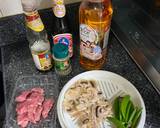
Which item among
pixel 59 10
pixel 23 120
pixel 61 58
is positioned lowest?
pixel 23 120

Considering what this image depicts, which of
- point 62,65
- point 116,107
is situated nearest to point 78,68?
point 62,65

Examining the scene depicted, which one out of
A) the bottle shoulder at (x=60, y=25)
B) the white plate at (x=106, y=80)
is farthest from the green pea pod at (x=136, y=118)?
the bottle shoulder at (x=60, y=25)

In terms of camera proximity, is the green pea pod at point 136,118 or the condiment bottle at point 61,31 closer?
the green pea pod at point 136,118

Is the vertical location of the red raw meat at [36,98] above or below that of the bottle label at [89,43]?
below

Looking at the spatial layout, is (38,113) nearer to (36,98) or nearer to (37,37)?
(36,98)

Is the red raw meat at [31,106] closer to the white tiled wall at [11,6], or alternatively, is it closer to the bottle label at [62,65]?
the bottle label at [62,65]

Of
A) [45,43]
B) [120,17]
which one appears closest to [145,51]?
[120,17]

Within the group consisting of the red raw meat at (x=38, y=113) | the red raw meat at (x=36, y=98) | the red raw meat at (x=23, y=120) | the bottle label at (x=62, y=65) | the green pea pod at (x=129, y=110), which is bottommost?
the red raw meat at (x=23, y=120)
